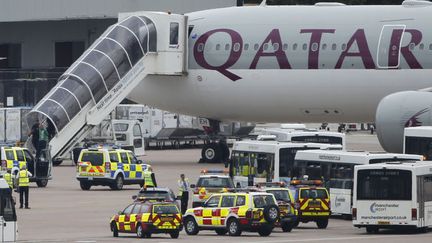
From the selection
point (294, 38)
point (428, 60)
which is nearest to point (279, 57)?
point (294, 38)

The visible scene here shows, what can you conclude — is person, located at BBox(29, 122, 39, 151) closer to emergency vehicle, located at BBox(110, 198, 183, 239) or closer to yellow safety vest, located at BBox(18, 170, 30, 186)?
yellow safety vest, located at BBox(18, 170, 30, 186)

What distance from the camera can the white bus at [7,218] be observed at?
3697 centimetres

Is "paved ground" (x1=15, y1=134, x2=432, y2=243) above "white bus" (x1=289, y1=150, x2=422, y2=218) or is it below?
below

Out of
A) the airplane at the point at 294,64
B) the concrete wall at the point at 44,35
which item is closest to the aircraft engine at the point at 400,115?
the airplane at the point at 294,64

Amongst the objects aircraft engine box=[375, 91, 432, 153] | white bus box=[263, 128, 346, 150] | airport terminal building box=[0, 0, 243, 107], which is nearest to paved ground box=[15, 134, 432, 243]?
white bus box=[263, 128, 346, 150]

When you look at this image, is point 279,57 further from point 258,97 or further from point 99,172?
point 99,172

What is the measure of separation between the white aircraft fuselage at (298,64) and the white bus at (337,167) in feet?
46.9

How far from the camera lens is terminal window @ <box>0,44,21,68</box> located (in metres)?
110

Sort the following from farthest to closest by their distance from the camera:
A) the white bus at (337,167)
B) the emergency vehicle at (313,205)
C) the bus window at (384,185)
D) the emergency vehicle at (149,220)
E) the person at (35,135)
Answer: the person at (35,135) → the white bus at (337,167) → the emergency vehicle at (313,205) → the bus window at (384,185) → the emergency vehicle at (149,220)

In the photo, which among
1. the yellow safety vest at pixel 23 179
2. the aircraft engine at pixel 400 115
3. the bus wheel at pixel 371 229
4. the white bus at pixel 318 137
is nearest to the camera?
the bus wheel at pixel 371 229

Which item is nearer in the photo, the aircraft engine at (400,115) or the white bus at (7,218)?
the white bus at (7,218)

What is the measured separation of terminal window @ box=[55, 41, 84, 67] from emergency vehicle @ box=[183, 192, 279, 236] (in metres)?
67.3

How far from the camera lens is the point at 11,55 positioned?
361ft

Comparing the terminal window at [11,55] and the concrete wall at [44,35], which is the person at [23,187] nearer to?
the concrete wall at [44,35]
